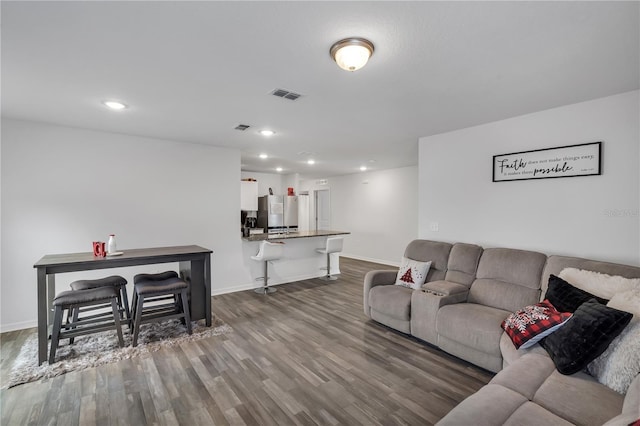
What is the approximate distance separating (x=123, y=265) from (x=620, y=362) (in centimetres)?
402

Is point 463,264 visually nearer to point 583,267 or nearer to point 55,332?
point 583,267

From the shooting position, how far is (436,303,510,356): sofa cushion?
2461mm

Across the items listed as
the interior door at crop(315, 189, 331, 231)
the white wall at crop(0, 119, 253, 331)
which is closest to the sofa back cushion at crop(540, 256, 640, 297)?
the white wall at crop(0, 119, 253, 331)

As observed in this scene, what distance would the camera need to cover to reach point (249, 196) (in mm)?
6992

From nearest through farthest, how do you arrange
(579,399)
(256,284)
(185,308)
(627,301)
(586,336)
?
(579,399), (586,336), (627,301), (185,308), (256,284)

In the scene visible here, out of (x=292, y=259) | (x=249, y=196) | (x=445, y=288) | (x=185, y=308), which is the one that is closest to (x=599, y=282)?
(x=445, y=288)

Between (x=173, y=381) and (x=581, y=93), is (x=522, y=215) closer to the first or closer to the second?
(x=581, y=93)

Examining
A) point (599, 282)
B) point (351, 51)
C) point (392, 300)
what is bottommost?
point (392, 300)

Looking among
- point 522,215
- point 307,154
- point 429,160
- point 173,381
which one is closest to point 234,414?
point 173,381

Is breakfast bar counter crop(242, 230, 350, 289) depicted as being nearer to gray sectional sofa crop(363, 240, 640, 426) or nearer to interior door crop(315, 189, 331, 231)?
gray sectional sofa crop(363, 240, 640, 426)

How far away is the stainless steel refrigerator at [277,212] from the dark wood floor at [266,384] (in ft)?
13.4

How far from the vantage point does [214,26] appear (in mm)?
1682

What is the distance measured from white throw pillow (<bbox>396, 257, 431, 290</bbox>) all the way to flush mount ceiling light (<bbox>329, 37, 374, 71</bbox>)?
8.35ft

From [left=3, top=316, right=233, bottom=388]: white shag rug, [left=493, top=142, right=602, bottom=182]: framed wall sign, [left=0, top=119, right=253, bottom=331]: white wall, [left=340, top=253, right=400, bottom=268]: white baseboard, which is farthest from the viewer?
[left=340, top=253, right=400, bottom=268]: white baseboard
